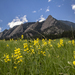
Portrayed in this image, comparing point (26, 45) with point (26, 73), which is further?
point (26, 45)

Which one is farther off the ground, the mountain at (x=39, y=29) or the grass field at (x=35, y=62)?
the mountain at (x=39, y=29)

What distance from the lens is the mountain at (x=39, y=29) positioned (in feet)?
8.66

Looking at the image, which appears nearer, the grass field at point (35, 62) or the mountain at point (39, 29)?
the grass field at point (35, 62)

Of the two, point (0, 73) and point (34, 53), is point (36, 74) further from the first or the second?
point (0, 73)

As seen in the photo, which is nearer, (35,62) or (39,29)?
(35,62)

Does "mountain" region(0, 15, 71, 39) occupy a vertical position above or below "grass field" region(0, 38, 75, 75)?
above

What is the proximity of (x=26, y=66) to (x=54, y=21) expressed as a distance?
432 ft

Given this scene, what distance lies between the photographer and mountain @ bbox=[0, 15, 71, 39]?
264 cm

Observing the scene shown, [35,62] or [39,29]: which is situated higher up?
[39,29]

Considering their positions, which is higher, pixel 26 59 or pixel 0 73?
pixel 26 59

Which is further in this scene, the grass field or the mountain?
the mountain

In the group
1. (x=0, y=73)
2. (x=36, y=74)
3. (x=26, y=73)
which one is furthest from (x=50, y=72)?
(x=0, y=73)

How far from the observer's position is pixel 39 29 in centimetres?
13900

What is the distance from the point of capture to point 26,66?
1.55 meters
